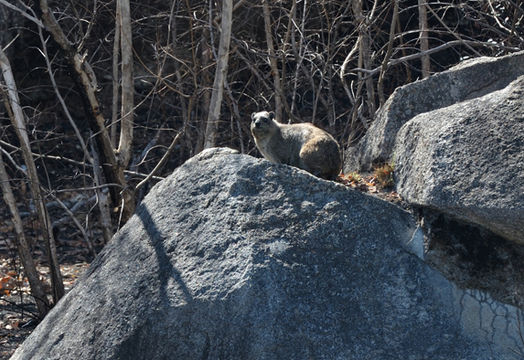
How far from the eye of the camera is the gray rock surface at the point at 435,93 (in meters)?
7.43

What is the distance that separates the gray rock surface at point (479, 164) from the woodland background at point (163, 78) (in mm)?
3430

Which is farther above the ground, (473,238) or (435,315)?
(473,238)

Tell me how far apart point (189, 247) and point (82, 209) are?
7751mm

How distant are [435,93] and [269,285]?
2.95m

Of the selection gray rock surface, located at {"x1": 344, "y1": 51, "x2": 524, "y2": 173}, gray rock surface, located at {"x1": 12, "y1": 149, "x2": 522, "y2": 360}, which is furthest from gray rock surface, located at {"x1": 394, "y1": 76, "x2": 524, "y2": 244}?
gray rock surface, located at {"x1": 344, "y1": 51, "x2": 524, "y2": 173}

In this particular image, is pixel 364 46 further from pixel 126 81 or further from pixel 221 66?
pixel 126 81

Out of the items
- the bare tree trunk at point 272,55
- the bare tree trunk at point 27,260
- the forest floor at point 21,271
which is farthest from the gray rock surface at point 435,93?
the bare tree trunk at point 27,260

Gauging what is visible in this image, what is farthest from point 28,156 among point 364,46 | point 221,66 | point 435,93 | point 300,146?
point 364,46

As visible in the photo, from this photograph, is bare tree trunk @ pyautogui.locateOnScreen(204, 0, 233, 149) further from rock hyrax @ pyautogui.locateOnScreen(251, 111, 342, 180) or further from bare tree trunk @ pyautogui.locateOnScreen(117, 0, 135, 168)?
bare tree trunk @ pyautogui.locateOnScreen(117, 0, 135, 168)

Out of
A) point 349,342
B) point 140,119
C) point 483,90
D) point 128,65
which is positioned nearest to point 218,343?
point 349,342

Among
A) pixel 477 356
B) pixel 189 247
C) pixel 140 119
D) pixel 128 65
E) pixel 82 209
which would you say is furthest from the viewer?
pixel 140 119

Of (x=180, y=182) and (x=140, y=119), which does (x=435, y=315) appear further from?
(x=140, y=119)

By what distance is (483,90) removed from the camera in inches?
295

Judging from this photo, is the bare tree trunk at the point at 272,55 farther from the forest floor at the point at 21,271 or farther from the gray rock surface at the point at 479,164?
the gray rock surface at the point at 479,164
